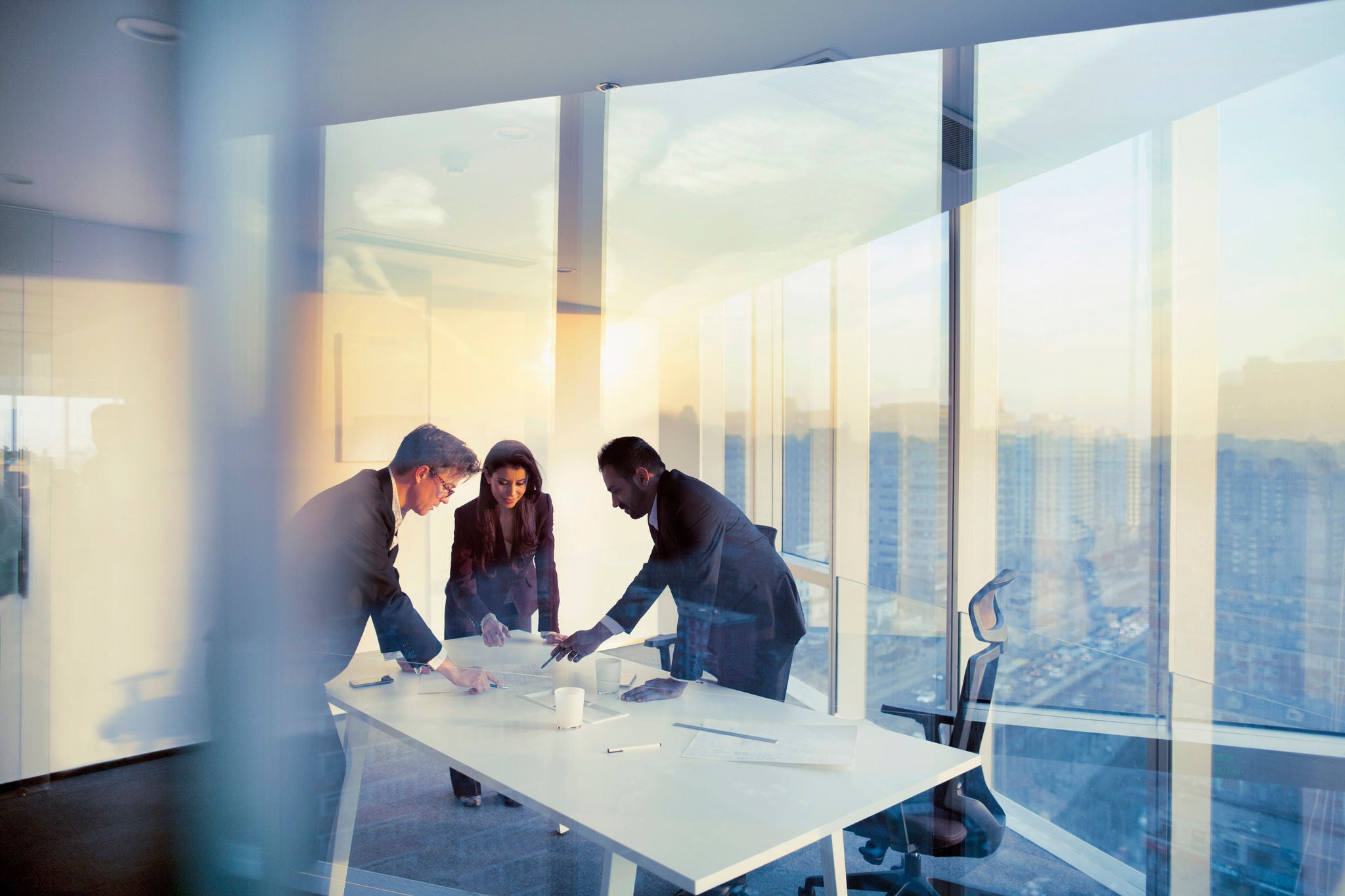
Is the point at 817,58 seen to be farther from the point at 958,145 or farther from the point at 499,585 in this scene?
the point at 499,585

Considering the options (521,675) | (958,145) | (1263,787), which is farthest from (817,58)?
(1263,787)

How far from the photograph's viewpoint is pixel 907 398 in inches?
84.9

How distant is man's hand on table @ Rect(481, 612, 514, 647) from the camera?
165cm

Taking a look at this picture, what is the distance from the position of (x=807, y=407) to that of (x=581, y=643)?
33.4 inches

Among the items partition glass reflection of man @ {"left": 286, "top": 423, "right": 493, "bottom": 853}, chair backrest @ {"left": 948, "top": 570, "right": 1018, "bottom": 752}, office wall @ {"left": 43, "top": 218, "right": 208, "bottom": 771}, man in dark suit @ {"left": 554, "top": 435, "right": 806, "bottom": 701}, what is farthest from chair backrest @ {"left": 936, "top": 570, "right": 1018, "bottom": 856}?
office wall @ {"left": 43, "top": 218, "right": 208, "bottom": 771}

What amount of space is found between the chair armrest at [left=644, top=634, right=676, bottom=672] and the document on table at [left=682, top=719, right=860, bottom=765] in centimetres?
18

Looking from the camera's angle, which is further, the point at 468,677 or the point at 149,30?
the point at 468,677

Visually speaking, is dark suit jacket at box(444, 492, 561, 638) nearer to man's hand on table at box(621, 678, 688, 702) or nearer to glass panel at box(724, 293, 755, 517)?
man's hand on table at box(621, 678, 688, 702)

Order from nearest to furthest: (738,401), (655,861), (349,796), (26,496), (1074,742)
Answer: (655,861) → (26,496) → (349,796) → (738,401) → (1074,742)

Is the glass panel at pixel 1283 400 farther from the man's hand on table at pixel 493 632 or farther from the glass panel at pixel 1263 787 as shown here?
the man's hand on table at pixel 493 632

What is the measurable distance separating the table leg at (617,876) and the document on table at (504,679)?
16.9 inches

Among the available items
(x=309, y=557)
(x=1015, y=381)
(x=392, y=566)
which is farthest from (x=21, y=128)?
(x=1015, y=381)

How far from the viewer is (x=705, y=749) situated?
157 centimetres

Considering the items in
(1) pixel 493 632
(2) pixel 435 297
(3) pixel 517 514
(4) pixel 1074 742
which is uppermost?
(2) pixel 435 297
